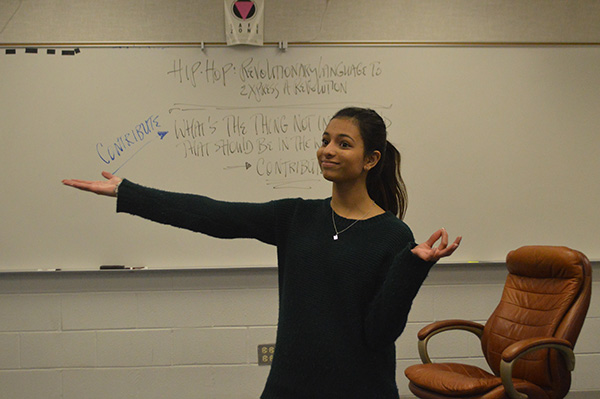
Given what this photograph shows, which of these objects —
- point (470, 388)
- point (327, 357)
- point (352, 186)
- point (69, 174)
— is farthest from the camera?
point (69, 174)

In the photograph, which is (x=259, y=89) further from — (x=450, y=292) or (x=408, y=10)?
(x=450, y=292)

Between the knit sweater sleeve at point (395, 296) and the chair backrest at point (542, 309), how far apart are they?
139cm

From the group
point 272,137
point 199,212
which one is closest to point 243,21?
point 272,137

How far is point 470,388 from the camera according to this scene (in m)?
2.19

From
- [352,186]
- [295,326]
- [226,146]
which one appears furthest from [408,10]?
[295,326]

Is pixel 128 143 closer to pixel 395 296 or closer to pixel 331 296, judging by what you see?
pixel 331 296

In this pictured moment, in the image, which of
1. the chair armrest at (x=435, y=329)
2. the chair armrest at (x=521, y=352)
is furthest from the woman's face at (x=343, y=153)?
the chair armrest at (x=435, y=329)

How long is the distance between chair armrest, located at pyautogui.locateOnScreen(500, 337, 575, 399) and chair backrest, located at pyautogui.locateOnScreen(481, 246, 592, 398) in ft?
0.16

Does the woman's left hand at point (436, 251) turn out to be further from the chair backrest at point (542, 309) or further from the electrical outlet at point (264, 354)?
the electrical outlet at point (264, 354)

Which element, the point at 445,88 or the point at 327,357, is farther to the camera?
the point at 445,88

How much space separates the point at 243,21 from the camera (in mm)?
2824

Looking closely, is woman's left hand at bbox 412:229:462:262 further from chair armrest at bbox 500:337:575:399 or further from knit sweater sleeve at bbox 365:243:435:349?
chair armrest at bbox 500:337:575:399

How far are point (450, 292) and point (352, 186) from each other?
182 centimetres

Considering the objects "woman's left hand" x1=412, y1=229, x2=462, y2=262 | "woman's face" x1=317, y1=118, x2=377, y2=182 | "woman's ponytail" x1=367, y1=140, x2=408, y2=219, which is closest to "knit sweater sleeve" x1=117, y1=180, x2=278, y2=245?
"woman's face" x1=317, y1=118, x2=377, y2=182
